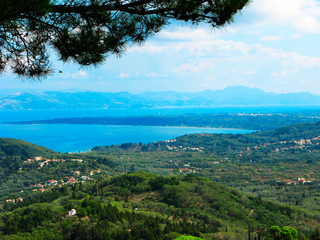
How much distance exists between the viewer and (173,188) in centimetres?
3809

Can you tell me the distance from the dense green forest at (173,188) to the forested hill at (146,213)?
0.36ft

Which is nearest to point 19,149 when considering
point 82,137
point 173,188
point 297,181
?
point 82,137

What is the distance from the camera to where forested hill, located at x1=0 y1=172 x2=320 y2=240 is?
23188mm

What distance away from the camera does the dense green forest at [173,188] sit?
25.1 meters

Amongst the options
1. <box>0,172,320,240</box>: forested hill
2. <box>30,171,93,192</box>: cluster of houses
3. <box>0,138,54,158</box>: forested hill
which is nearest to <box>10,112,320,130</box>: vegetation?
<box>0,138,54,158</box>: forested hill

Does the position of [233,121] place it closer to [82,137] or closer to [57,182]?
[82,137]

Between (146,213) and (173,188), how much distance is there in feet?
31.4

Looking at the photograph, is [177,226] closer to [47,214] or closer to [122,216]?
[122,216]

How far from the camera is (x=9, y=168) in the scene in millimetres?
66562

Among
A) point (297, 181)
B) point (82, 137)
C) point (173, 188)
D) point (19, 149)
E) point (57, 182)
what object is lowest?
point (297, 181)

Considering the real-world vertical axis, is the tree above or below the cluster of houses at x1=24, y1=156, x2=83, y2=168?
above

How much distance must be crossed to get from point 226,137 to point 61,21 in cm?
11121

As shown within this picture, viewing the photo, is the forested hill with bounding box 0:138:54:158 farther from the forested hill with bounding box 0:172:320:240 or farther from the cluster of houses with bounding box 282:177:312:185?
the cluster of houses with bounding box 282:177:312:185

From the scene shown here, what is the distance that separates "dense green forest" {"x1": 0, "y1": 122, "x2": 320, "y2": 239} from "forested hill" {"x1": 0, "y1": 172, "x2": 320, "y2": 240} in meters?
0.11
